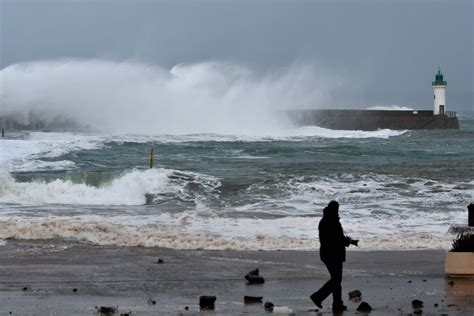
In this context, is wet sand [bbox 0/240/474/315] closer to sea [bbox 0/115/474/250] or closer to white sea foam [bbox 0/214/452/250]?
white sea foam [bbox 0/214/452/250]

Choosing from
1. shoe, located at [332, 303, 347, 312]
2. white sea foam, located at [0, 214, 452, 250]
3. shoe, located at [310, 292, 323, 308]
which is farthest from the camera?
white sea foam, located at [0, 214, 452, 250]

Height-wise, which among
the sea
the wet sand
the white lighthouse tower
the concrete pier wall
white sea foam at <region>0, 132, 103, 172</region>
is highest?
the white lighthouse tower

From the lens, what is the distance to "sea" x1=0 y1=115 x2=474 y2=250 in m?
15.3

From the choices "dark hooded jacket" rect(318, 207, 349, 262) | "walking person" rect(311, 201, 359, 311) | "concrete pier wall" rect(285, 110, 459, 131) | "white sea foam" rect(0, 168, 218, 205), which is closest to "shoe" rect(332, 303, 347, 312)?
"walking person" rect(311, 201, 359, 311)

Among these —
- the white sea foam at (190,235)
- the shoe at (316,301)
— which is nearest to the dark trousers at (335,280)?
the shoe at (316,301)

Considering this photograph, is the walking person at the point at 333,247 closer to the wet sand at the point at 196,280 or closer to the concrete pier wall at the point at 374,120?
the wet sand at the point at 196,280

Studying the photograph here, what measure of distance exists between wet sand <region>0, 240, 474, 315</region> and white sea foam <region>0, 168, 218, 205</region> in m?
7.37

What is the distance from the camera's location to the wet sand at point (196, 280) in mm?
9266

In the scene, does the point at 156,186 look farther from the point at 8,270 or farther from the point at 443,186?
the point at 8,270

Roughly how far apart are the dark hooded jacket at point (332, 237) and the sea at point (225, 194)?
16.2ft

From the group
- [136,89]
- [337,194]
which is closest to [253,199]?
[337,194]

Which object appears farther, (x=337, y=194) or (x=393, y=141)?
(x=393, y=141)

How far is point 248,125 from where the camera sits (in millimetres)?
58125

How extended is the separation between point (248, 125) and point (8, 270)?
154 feet
